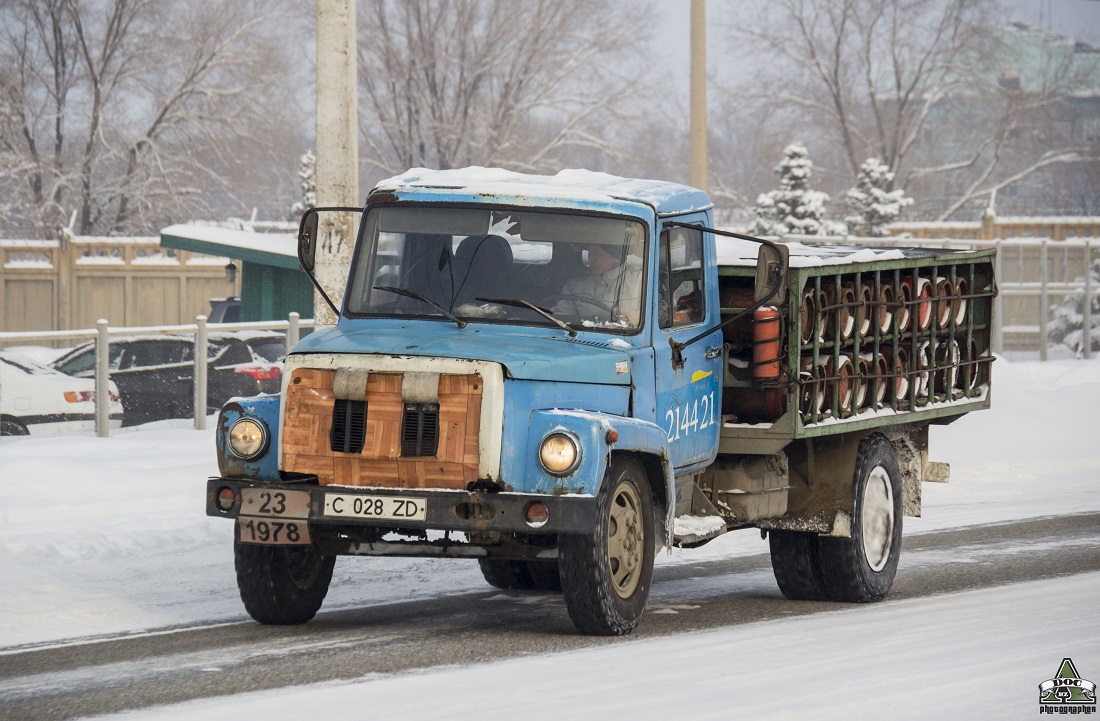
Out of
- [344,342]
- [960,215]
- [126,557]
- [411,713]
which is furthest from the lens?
[960,215]

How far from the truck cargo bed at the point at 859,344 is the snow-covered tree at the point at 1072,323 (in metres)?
22.1

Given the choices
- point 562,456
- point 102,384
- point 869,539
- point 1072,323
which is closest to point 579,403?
point 562,456

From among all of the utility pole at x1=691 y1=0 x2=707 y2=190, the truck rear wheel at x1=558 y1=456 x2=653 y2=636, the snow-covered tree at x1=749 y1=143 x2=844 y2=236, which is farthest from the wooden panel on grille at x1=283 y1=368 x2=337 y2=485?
the snow-covered tree at x1=749 y1=143 x2=844 y2=236

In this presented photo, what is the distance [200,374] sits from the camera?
1927cm

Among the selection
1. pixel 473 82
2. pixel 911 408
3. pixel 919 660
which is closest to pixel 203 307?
pixel 473 82

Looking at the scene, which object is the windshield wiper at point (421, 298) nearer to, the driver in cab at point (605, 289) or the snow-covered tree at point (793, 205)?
the driver in cab at point (605, 289)

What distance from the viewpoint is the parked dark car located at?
19312 mm

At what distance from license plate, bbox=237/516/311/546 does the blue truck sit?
0.01 m

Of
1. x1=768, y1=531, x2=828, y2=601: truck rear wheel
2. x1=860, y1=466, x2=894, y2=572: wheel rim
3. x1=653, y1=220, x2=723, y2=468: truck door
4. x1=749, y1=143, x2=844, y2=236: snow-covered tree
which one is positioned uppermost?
x1=749, y1=143, x2=844, y2=236: snow-covered tree

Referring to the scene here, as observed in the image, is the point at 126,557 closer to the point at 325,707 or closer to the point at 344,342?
the point at 344,342

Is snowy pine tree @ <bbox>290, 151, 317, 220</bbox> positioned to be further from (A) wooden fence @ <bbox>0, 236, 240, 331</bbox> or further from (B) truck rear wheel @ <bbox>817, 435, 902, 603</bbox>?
(B) truck rear wheel @ <bbox>817, 435, 902, 603</bbox>

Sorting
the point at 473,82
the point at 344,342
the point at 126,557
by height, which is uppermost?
the point at 473,82

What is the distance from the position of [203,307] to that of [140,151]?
6027 mm

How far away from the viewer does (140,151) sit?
49406 millimetres
